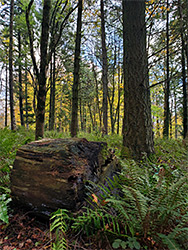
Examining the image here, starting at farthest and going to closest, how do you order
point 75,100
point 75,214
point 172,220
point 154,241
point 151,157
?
point 75,100 → point 151,157 → point 75,214 → point 172,220 → point 154,241

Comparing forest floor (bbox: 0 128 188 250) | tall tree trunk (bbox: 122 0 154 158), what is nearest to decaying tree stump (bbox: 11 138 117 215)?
forest floor (bbox: 0 128 188 250)

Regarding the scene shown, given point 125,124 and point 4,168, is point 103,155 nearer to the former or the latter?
point 125,124

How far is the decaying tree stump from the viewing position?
1.94 m

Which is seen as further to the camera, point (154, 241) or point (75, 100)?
point (75, 100)

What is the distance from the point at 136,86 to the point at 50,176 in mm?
3296

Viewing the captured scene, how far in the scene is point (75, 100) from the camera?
6.71 metres

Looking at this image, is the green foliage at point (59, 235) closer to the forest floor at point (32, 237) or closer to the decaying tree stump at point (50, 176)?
the forest floor at point (32, 237)

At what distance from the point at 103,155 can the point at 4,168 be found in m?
2.10

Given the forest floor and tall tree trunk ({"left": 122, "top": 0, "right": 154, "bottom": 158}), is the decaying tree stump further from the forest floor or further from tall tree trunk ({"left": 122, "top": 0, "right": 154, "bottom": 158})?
tall tree trunk ({"left": 122, "top": 0, "right": 154, "bottom": 158})

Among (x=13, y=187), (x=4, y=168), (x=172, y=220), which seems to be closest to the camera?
(x=172, y=220)

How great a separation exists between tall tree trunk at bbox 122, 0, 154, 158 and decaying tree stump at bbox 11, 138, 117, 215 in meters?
2.01

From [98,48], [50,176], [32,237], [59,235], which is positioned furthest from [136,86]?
[98,48]

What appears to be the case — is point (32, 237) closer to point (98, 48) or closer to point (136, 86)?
point (136, 86)

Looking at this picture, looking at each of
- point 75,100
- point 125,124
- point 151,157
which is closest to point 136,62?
point 125,124
